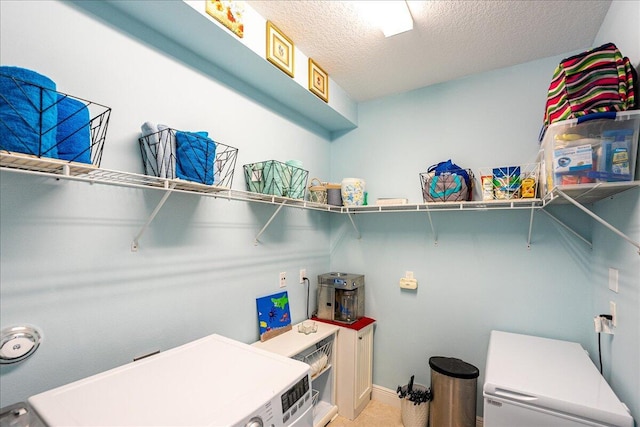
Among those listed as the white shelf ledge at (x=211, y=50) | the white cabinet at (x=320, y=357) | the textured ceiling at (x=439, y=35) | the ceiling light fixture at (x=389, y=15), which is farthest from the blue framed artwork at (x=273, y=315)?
the ceiling light fixture at (x=389, y=15)

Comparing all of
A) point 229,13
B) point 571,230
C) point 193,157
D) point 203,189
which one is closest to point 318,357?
point 203,189

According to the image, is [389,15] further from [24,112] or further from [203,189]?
[24,112]

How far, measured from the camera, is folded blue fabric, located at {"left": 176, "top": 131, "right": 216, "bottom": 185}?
1356 mm

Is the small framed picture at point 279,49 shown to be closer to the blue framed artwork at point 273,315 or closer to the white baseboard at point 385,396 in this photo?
the blue framed artwork at point 273,315

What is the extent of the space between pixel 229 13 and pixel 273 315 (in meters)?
1.84

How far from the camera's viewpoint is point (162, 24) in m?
1.47

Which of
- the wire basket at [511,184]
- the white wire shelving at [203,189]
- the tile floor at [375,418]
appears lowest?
the tile floor at [375,418]

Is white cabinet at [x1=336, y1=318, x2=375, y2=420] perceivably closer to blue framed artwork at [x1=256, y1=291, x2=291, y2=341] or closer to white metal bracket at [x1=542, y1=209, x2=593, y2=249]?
blue framed artwork at [x1=256, y1=291, x2=291, y2=341]

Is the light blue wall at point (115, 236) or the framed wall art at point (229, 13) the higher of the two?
the framed wall art at point (229, 13)

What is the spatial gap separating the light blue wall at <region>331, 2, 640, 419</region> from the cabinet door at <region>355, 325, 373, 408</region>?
0.13 m

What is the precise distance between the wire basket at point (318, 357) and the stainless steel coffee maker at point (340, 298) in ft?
0.73

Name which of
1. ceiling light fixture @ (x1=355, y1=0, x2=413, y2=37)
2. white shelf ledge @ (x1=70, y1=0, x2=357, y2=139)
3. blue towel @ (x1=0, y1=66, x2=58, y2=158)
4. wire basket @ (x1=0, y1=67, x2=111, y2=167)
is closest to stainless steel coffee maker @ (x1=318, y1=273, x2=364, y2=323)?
white shelf ledge @ (x1=70, y1=0, x2=357, y2=139)

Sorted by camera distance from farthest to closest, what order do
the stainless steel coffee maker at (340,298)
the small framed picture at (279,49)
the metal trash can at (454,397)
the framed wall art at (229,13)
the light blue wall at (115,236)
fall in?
the stainless steel coffee maker at (340,298), the metal trash can at (454,397), the small framed picture at (279,49), the framed wall art at (229,13), the light blue wall at (115,236)

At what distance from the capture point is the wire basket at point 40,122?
2.84 feet
